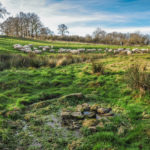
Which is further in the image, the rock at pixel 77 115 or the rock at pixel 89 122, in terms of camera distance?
the rock at pixel 77 115

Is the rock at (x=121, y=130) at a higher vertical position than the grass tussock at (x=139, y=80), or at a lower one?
lower

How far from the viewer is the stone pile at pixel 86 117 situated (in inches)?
180

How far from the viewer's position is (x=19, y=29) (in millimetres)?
50094

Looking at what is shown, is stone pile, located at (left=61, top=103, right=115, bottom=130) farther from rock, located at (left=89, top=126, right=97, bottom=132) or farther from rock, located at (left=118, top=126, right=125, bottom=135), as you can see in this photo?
rock, located at (left=118, top=126, right=125, bottom=135)

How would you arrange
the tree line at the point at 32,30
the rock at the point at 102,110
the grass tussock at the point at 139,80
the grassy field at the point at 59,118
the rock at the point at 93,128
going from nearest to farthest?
the grassy field at the point at 59,118, the rock at the point at 93,128, the rock at the point at 102,110, the grass tussock at the point at 139,80, the tree line at the point at 32,30

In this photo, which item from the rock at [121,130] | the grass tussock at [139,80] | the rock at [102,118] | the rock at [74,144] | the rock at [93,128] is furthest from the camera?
the grass tussock at [139,80]

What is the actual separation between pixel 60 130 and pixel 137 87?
12.7 ft

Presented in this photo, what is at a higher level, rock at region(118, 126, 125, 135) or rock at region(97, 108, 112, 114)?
rock at region(97, 108, 112, 114)

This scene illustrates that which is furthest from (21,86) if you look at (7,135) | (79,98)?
(7,135)

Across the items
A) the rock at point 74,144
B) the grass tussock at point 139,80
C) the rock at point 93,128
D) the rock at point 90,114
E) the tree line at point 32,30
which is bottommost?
the rock at point 74,144

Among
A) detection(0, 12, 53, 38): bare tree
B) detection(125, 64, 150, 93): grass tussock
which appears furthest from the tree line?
detection(125, 64, 150, 93): grass tussock

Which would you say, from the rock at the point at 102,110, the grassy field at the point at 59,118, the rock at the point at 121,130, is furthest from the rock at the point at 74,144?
the rock at the point at 102,110

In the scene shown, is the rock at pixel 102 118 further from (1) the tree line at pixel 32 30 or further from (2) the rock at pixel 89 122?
(1) the tree line at pixel 32 30

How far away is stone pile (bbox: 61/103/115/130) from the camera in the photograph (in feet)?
15.0
